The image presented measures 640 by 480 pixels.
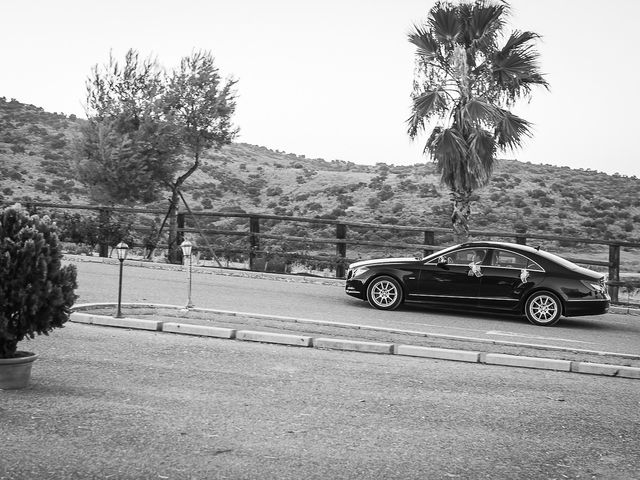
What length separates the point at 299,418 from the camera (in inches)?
259

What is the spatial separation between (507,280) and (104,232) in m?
13.9

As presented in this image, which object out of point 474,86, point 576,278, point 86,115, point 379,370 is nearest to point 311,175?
point 86,115

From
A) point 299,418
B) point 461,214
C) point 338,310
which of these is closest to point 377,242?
point 461,214

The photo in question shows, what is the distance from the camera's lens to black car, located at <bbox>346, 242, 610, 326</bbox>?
45.3 feet

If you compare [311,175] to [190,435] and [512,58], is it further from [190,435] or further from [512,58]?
[190,435]

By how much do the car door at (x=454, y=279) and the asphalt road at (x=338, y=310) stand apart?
0.35 meters

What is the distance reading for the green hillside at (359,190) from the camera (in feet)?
157

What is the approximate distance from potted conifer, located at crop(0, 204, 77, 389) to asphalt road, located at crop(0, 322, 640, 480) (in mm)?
325

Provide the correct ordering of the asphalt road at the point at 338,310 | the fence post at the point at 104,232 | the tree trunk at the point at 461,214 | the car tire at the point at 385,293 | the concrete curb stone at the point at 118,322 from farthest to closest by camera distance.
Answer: the fence post at the point at 104,232 → the tree trunk at the point at 461,214 → the car tire at the point at 385,293 → the asphalt road at the point at 338,310 → the concrete curb stone at the point at 118,322

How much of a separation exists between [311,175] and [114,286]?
5103cm

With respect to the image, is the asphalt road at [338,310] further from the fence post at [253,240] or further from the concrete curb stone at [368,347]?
the fence post at [253,240]

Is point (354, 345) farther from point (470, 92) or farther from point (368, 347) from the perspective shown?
point (470, 92)

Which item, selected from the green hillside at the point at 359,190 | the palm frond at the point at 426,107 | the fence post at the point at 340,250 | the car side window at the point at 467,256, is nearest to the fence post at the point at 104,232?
the fence post at the point at 340,250

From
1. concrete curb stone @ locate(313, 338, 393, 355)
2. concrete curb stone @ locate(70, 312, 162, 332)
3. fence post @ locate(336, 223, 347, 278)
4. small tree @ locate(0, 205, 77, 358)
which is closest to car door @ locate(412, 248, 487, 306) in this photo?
concrete curb stone @ locate(313, 338, 393, 355)
